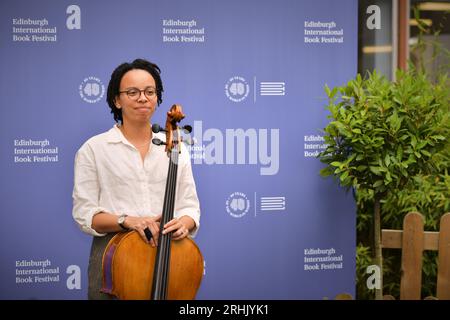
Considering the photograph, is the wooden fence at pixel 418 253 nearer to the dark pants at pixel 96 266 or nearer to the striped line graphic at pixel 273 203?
the striped line graphic at pixel 273 203

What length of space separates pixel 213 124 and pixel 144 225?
3.51 feet

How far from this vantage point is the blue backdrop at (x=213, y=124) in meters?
3.92

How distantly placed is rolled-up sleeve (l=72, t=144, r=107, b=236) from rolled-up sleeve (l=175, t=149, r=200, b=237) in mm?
472

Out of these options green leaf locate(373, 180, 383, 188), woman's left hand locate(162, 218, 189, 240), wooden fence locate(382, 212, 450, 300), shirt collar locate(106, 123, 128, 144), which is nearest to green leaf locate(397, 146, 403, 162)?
green leaf locate(373, 180, 383, 188)

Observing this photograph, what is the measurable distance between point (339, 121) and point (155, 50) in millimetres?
1282

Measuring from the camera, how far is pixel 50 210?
3.95 metres

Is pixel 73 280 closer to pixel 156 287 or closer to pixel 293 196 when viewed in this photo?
pixel 156 287

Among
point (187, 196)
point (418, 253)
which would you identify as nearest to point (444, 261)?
point (418, 253)

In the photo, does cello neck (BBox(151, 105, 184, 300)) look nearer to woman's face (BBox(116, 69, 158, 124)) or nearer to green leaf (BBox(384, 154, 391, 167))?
woman's face (BBox(116, 69, 158, 124))

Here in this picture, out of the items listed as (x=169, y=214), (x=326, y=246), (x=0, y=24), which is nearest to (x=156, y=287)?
(x=169, y=214)

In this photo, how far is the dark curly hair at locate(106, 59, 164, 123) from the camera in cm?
380

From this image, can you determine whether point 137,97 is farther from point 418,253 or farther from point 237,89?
point 418,253

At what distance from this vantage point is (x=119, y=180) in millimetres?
3734

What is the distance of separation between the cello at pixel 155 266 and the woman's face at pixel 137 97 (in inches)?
16.8
